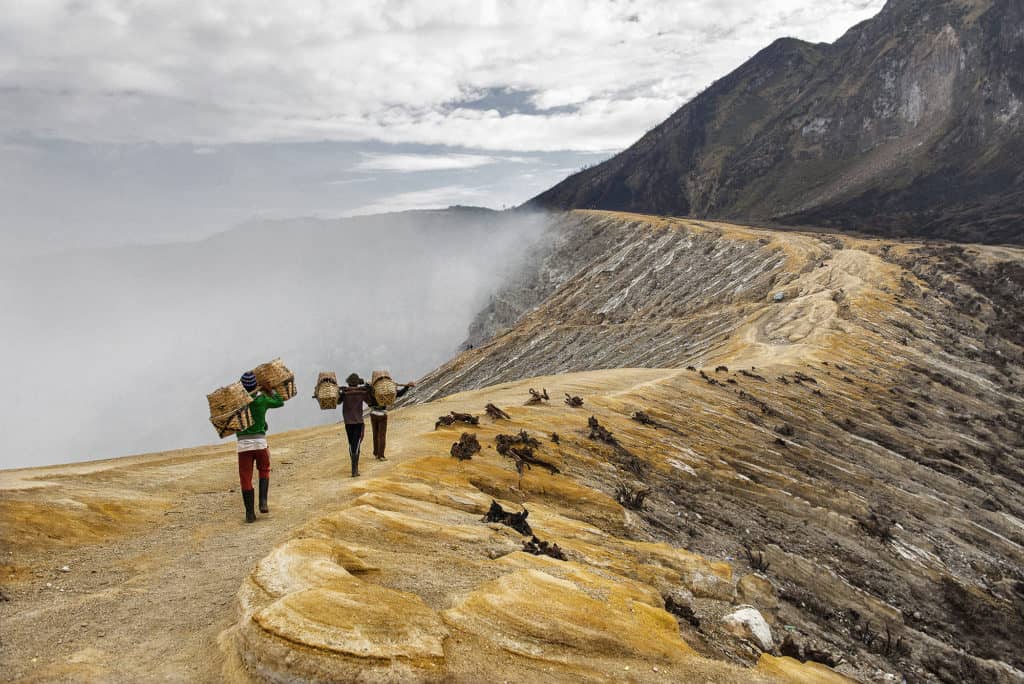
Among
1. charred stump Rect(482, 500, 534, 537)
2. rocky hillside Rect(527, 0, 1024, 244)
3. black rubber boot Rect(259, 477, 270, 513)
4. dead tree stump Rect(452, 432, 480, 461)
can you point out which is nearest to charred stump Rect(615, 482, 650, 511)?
dead tree stump Rect(452, 432, 480, 461)

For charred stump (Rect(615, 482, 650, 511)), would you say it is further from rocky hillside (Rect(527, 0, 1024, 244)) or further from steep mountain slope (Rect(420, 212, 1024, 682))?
rocky hillside (Rect(527, 0, 1024, 244))

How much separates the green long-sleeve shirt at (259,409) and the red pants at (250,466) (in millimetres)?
312

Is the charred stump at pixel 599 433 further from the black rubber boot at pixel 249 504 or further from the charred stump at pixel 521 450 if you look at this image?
the black rubber boot at pixel 249 504

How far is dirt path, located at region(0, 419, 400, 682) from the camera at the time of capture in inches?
206

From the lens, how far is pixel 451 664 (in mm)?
5051

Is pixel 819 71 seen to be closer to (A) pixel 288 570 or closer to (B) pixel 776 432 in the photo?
(B) pixel 776 432

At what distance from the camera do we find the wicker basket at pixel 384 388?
480 inches

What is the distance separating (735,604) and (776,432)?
459 inches

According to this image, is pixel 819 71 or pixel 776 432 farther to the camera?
pixel 819 71

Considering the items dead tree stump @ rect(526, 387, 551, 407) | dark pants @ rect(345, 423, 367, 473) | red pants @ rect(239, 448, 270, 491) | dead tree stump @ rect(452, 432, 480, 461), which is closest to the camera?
red pants @ rect(239, 448, 270, 491)

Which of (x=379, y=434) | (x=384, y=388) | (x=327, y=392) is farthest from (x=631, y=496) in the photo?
(x=327, y=392)

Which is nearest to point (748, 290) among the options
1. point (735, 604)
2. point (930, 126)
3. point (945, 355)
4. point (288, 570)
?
point (945, 355)

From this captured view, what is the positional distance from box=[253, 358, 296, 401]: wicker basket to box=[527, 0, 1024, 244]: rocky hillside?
268 feet

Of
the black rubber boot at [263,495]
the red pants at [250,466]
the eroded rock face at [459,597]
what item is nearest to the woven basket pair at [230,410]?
the red pants at [250,466]
